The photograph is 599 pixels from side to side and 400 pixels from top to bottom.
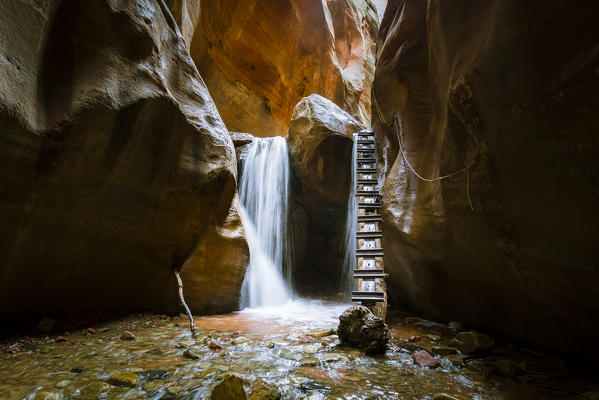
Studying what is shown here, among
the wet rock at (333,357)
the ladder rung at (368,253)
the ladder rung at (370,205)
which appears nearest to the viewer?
the wet rock at (333,357)

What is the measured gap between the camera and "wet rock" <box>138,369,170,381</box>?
237 cm

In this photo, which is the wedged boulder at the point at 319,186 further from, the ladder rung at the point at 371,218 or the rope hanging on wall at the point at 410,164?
the ladder rung at the point at 371,218

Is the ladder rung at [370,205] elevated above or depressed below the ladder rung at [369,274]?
above

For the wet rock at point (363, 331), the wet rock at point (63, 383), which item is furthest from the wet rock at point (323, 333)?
the wet rock at point (63, 383)

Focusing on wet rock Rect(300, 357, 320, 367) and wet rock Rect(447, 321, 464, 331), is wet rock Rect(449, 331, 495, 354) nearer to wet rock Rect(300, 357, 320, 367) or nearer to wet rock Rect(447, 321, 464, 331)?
wet rock Rect(447, 321, 464, 331)

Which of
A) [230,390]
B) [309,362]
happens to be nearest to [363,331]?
[309,362]

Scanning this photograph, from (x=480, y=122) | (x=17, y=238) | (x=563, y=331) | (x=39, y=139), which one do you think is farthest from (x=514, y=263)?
(x=17, y=238)

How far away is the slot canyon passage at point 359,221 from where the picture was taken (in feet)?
7.47

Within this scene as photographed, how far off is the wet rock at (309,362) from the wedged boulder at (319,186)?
6.93m

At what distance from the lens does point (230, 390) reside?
6.44ft

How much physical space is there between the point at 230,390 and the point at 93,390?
3.61ft

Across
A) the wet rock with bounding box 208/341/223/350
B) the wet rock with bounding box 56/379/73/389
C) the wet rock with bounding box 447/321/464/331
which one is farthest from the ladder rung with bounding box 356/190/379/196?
the wet rock with bounding box 56/379/73/389

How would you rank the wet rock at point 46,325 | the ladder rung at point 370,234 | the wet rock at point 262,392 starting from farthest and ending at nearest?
the ladder rung at point 370,234 → the wet rock at point 46,325 → the wet rock at point 262,392

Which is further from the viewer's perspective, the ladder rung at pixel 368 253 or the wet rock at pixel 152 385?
the ladder rung at pixel 368 253
